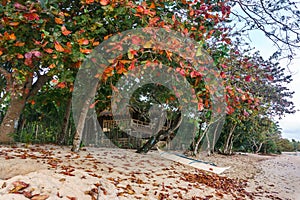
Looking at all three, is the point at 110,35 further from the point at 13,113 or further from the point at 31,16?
the point at 13,113

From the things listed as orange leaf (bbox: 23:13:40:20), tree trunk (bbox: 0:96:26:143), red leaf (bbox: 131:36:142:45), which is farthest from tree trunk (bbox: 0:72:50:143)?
red leaf (bbox: 131:36:142:45)

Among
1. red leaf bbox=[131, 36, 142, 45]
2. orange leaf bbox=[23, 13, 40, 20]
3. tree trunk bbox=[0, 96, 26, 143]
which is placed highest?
orange leaf bbox=[23, 13, 40, 20]

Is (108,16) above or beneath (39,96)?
above

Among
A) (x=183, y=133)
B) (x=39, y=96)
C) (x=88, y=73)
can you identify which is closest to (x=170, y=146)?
(x=183, y=133)

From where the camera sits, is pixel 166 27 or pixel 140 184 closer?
pixel 166 27

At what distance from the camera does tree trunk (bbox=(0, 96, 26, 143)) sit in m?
4.40

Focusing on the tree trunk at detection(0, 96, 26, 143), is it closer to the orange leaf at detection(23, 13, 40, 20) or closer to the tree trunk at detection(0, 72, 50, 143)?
the tree trunk at detection(0, 72, 50, 143)

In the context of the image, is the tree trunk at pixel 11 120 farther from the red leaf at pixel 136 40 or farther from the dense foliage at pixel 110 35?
the red leaf at pixel 136 40

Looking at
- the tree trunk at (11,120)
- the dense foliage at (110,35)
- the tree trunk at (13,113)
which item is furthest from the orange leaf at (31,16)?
the tree trunk at (11,120)

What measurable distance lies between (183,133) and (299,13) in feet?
28.4

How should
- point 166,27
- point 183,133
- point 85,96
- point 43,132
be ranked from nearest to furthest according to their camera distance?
1. point 166,27
2. point 85,96
3. point 43,132
4. point 183,133

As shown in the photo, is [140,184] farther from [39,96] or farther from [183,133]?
[183,133]

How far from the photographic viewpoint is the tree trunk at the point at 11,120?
4402 millimetres

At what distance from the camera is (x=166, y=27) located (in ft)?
8.15
